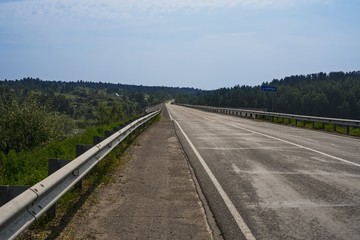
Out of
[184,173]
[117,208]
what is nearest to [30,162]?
[184,173]

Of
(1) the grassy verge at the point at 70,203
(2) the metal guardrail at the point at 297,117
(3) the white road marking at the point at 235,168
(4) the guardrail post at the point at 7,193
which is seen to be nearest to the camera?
(4) the guardrail post at the point at 7,193

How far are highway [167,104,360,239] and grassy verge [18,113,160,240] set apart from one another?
2104mm

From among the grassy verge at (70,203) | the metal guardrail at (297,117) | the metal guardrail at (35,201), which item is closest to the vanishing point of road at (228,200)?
the grassy verge at (70,203)

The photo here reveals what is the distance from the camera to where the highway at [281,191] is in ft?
19.7

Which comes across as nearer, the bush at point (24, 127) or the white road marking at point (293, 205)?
the white road marking at point (293, 205)

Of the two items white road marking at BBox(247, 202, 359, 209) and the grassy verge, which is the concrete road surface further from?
white road marking at BBox(247, 202, 359, 209)

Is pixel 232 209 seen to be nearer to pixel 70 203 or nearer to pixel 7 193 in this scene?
pixel 70 203

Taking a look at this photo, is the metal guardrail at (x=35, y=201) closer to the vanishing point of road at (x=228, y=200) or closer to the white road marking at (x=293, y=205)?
the vanishing point of road at (x=228, y=200)

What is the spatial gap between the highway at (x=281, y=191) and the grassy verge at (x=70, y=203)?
2.10 m

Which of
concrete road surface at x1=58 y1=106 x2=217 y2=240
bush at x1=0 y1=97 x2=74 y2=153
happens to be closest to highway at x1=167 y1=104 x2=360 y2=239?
concrete road surface at x1=58 y1=106 x2=217 y2=240

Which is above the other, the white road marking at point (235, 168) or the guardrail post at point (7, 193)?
the guardrail post at point (7, 193)

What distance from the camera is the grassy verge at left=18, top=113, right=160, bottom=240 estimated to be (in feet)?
18.3

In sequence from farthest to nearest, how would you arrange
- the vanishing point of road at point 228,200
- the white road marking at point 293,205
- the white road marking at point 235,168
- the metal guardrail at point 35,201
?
the white road marking at point 235,168 → the white road marking at point 293,205 → the vanishing point of road at point 228,200 → the metal guardrail at point 35,201

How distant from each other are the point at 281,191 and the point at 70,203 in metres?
3.87
